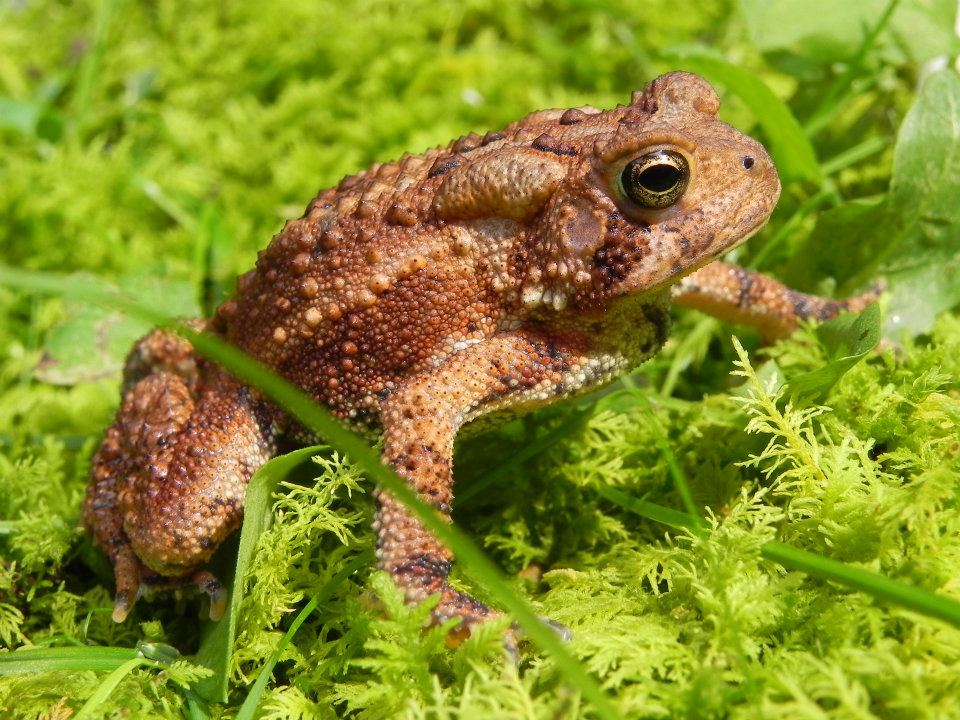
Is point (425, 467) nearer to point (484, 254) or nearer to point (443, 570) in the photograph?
point (443, 570)

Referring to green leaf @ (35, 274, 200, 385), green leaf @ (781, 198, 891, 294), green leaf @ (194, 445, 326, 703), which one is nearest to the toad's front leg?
green leaf @ (194, 445, 326, 703)

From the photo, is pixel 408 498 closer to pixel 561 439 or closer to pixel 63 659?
pixel 561 439

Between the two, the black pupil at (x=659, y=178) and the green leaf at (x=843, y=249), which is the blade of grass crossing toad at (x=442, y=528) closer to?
the black pupil at (x=659, y=178)

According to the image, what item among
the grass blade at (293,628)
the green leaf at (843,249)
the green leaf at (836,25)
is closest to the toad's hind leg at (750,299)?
the green leaf at (843,249)

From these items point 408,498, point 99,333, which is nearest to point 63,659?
point 408,498

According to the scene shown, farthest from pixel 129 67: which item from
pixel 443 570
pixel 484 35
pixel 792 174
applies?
pixel 443 570

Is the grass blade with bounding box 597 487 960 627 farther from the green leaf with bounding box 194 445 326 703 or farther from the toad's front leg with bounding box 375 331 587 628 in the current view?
the green leaf with bounding box 194 445 326 703
